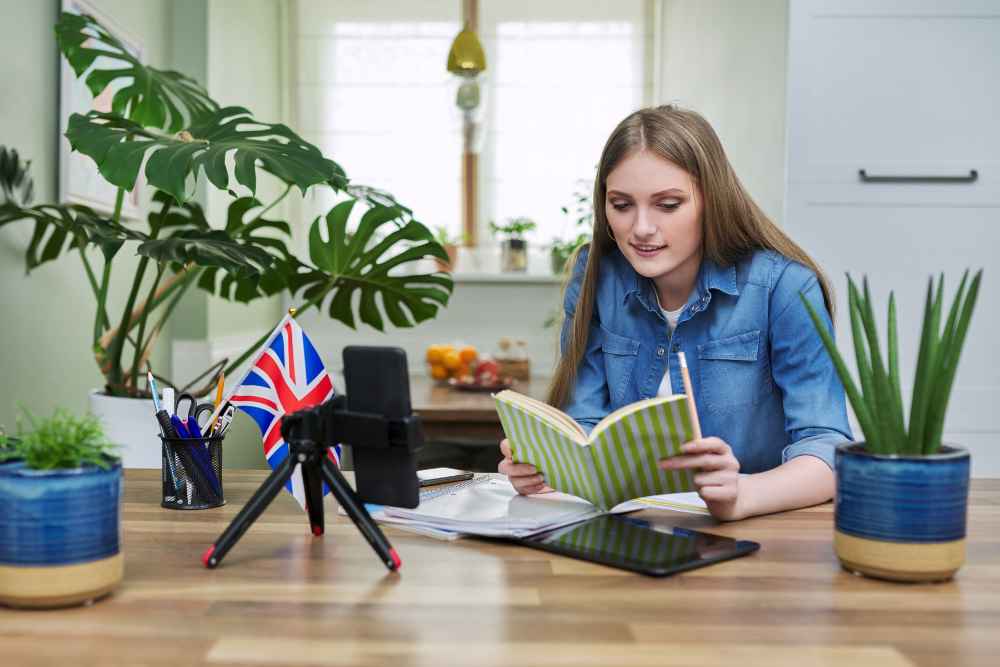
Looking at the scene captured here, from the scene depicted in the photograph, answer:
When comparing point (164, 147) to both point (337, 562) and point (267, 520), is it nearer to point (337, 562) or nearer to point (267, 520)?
point (267, 520)

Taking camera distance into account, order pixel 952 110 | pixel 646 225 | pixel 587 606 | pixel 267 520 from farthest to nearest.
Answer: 1. pixel 952 110
2. pixel 646 225
3. pixel 267 520
4. pixel 587 606

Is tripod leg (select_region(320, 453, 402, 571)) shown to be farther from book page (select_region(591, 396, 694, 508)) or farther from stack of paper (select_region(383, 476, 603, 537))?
book page (select_region(591, 396, 694, 508))

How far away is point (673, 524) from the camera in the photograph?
116 centimetres

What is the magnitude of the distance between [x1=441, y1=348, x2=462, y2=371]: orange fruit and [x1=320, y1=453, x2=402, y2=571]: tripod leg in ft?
8.57

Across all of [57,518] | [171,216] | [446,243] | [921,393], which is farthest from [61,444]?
[446,243]

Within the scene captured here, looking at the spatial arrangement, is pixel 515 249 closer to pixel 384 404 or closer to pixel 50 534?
pixel 384 404

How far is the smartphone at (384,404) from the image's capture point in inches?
36.3

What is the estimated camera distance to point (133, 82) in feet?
7.61

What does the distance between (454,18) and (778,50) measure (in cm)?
229

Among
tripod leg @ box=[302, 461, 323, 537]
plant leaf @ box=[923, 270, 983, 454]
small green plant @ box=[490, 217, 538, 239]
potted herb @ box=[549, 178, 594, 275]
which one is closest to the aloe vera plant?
plant leaf @ box=[923, 270, 983, 454]

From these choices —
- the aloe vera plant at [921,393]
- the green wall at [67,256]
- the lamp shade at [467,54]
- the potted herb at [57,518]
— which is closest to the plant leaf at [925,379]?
the aloe vera plant at [921,393]

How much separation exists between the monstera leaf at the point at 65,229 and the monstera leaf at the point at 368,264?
0.50m

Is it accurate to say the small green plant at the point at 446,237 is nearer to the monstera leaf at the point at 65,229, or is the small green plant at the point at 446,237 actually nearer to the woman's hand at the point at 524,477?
the monstera leaf at the point at 65,229

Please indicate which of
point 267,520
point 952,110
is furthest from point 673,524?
point 952,110
